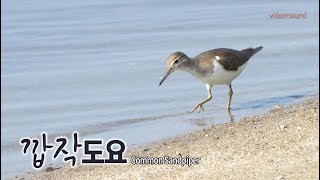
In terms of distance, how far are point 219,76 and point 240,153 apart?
9.45ft

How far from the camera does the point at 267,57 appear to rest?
12367 mm

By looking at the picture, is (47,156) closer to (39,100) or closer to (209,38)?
(39,100)

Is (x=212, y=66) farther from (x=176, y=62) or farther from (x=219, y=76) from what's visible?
(x=176, y=62)

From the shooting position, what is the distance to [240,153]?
7645mm

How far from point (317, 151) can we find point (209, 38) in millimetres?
6577

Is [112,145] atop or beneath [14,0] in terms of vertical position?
beneath

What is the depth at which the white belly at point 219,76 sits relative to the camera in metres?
10.4

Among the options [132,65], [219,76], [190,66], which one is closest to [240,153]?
[219,76]

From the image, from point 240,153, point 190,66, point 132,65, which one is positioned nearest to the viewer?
point 240,153

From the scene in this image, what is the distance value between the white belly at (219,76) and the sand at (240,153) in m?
1.12

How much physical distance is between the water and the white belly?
0.31 metres

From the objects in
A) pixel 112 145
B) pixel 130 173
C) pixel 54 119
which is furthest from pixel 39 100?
pixel 130 173

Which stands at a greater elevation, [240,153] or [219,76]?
[219,76]

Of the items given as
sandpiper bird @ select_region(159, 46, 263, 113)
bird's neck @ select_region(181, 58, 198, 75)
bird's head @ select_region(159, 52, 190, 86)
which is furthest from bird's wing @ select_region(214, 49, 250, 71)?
bird's head @ select_region(159, 52, 190, 86)
